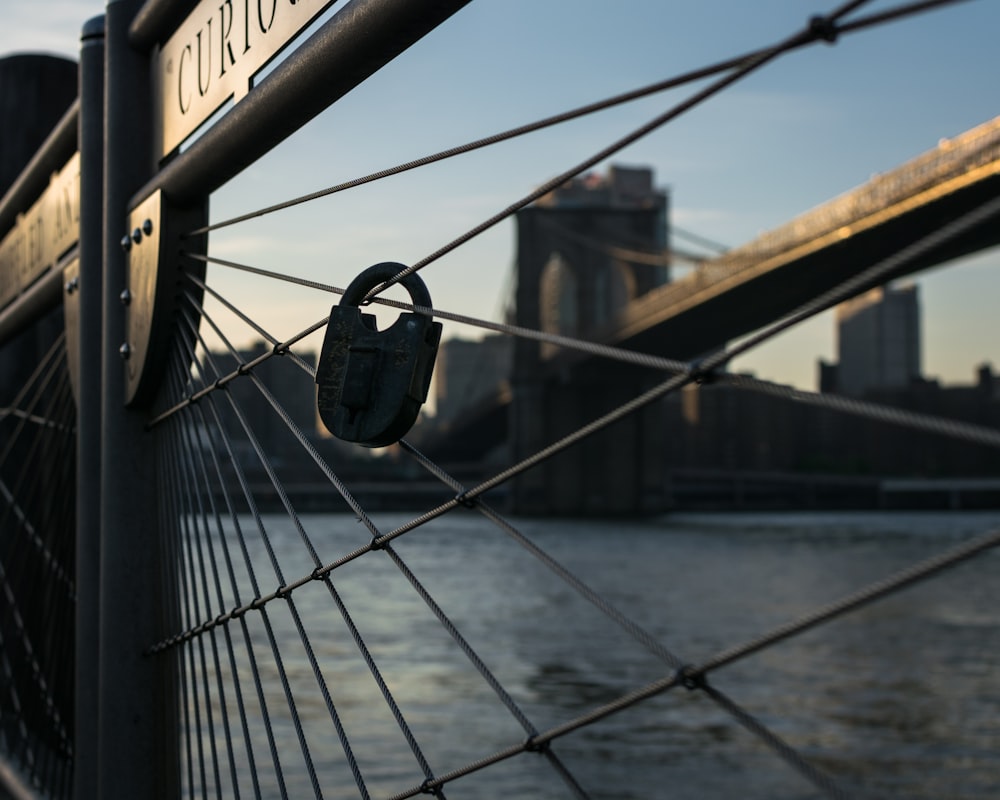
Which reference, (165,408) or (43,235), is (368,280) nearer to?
(165,408)

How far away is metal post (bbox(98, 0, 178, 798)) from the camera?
138 cm

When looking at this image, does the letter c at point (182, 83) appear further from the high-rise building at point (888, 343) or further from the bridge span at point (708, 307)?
the high-rise building at point (888, 343)

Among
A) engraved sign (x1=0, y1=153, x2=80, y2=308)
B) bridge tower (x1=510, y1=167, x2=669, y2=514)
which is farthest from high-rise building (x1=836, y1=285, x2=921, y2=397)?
engraved sign (x1=0, y1=153, x2=80, y2=308)

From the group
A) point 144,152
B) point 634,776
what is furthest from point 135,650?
point 634,776

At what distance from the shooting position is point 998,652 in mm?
9664

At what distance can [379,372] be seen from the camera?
0.88m

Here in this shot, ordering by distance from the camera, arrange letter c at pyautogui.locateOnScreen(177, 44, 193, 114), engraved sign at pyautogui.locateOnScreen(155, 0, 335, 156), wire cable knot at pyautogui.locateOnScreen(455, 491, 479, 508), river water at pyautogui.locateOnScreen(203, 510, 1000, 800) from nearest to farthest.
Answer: wire cable knot at pyautogui.locateOnScreen(455, 491, 479, 508) → engraved sign at pyautogui.locateOnScreen(155, 0, 335, 156) → letter c at pyautogui.locateOnScreen(177, 44, 193, 114) → river water at pyautogui.locateOnScreen(203, 510, 1000, 800)

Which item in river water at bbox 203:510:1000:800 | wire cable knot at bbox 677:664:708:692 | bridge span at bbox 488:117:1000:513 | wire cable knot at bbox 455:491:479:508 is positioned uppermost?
bridge span at bbox 488:117:1000:513

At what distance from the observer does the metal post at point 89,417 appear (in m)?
1.46

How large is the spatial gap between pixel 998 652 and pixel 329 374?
31.6 ft

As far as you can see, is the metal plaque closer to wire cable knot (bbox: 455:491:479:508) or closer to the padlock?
the padlock

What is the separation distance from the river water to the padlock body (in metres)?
0.37

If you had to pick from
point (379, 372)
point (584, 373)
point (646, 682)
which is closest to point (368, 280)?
point (379, 372)

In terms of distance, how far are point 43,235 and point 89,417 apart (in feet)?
1.48
